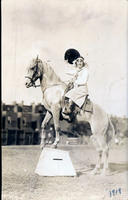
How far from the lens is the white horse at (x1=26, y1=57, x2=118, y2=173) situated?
211 cm

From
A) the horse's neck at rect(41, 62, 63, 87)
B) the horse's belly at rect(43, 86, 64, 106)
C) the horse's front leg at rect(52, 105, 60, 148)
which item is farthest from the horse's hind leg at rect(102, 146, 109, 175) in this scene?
the horse's neck at rect(41, 62, 63, 87)

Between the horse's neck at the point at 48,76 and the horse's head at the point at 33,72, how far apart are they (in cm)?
4

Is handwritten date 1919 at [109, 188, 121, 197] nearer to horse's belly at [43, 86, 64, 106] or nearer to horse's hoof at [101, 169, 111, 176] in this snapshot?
horse's hoof at [101, 169, 111, 176]

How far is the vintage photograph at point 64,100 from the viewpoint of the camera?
6.64 ft

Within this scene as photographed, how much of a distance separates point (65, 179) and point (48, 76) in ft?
2.22

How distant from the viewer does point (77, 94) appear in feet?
7.27

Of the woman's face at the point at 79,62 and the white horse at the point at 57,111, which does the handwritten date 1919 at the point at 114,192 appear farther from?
the woman's face at the point at 79,62

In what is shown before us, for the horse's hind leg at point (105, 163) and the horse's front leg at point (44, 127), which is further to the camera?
the horse's hind leg at point (105, 163)

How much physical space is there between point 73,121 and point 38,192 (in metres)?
0.51

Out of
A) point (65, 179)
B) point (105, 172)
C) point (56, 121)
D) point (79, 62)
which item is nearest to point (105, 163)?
point (105, 172)

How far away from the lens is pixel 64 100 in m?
2.19

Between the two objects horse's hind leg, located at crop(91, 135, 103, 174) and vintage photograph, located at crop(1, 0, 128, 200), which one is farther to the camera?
horse's hind leg, located at crop(91, 135, 103, 174)

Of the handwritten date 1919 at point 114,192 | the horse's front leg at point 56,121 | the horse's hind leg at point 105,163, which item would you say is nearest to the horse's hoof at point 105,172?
the horse's hind leg at point 105,163

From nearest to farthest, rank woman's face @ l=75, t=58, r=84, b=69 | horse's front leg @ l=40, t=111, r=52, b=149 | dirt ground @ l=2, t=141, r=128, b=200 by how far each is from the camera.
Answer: dirt ground @ l=2, t=141, r=128, b=200, horse's front leg @ l=40, t=111, r=52, b=149, woman's face @ l=75, t=58, r=84, b=69
